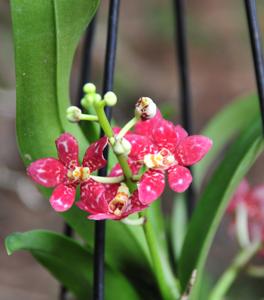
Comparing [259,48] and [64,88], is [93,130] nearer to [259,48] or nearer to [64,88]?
[64,88]

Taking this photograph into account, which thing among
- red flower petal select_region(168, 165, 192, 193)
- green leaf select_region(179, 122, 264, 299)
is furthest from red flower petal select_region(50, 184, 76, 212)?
green leaf select_region(179, 122, 264, 299)

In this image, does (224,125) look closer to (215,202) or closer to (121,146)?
(215,202)

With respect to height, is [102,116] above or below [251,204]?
above

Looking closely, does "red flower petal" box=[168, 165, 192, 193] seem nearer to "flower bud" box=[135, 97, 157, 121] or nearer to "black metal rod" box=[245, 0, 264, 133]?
"flower bud" box=[135, 97, 157, 121]

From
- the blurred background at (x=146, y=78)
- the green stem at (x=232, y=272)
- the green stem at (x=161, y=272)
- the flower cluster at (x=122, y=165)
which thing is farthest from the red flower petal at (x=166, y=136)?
the blurred background at (x=146, y=78)

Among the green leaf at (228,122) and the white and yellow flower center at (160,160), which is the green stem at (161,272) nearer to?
the white and yellow flower center at (160,160)

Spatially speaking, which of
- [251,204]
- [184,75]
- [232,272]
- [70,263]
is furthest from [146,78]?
[70,263]

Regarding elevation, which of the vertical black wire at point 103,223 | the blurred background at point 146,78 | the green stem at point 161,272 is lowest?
the blurred background at point 146,78
